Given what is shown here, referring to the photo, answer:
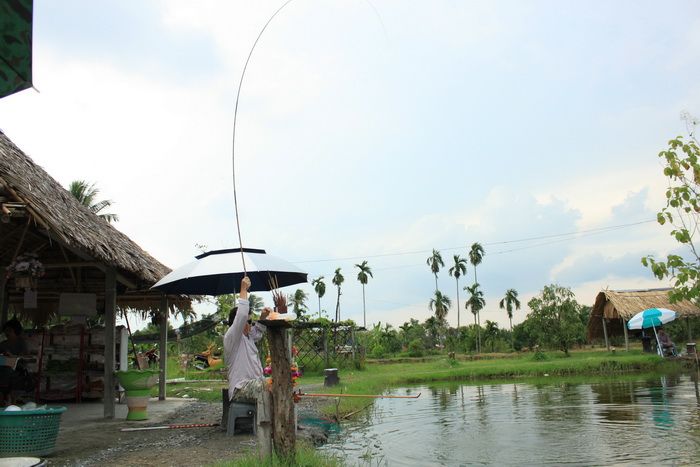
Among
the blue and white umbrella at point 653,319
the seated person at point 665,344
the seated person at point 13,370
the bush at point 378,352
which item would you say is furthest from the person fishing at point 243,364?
the bush at point 378,352

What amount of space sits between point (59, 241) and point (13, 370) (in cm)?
162

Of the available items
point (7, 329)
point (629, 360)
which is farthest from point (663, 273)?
point (629, 360)

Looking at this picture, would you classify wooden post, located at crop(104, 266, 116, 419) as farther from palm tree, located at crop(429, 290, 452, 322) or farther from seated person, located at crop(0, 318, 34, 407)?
palm tree, located at crop(429, 290, 452, 322)

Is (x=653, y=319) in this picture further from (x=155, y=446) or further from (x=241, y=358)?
(x=155, y=446)

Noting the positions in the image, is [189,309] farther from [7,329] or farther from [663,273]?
[663,273]

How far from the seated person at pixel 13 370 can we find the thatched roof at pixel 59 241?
3.56 ft

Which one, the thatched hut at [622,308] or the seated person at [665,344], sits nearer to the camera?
the seated person at [665,344]

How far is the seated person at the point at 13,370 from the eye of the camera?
6.60m

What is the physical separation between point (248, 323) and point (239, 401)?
0.94 m

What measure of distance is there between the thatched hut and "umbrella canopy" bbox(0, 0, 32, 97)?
24311 mm

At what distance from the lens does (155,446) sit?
6.04m

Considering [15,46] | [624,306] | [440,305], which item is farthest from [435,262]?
[15,46]

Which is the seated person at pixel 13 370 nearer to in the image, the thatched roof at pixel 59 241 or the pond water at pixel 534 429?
the thatched roof at pixel 59 241

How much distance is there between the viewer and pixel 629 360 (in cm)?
1909
